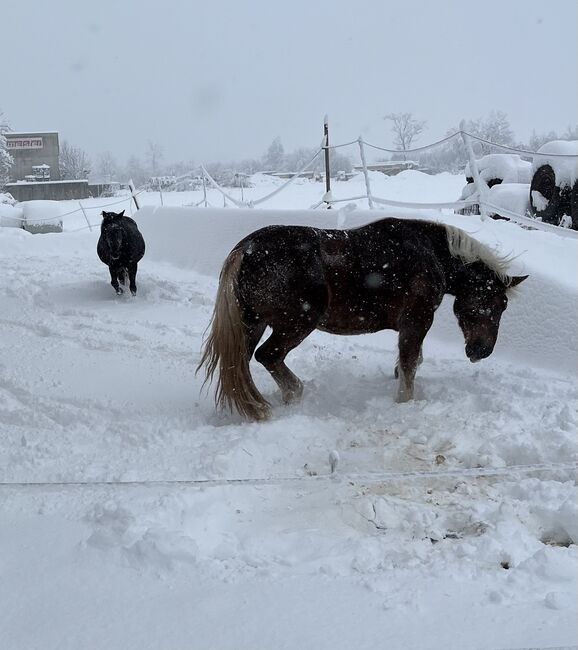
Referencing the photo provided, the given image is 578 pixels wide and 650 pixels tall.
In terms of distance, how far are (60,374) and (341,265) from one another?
8.23 feet

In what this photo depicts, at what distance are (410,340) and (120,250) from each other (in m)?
4.92

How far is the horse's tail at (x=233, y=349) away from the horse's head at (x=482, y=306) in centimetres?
169

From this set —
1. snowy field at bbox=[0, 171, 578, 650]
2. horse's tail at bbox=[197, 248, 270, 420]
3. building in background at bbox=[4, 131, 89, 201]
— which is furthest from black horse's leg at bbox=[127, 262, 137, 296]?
building in background at bbox=[4, 131, 89, 201]

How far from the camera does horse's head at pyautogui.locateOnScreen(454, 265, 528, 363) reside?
4508 millimetres

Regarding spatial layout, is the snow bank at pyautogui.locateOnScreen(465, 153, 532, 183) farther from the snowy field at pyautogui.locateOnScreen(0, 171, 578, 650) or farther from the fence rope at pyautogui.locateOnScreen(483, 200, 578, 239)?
the snowy field at pyautogui.locateOnScreen(0, 171, 578, 650)

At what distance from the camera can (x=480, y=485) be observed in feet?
10.2

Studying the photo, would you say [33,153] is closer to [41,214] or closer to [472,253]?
[41,214]

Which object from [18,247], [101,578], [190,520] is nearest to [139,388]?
[190,520]

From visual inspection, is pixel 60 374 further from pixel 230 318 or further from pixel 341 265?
pixel 341 265

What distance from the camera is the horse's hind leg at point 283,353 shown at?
411 centimetres

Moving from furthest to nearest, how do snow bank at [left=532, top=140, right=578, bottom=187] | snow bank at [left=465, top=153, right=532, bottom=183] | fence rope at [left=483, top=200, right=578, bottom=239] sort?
snow bank at [left=465, top=153, right=532, bottom=183] < snow bank at [left=532, top=140, right=578, bottom=187] < fence rope at [left=483, top=200, right=578, bottom=239]

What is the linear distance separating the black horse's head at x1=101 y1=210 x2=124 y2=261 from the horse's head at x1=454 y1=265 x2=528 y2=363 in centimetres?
496

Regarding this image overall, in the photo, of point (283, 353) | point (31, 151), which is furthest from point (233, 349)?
point (31, 151)

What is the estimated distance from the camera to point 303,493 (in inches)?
117
